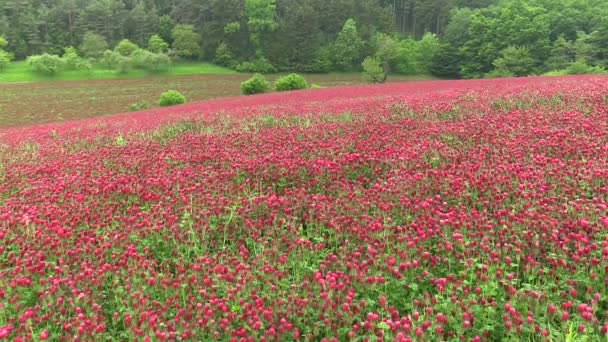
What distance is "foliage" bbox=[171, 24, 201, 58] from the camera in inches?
3120

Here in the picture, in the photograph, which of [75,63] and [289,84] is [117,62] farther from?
[289,84]

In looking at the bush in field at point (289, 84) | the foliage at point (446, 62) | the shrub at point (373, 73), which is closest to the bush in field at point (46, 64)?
the bush in field at point (289, 84)

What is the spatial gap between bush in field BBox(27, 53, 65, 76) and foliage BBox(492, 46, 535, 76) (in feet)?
213

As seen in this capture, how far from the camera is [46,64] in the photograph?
6150 centimetres


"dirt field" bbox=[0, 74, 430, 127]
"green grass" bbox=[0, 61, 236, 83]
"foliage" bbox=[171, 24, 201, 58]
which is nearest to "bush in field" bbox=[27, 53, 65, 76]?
"green grass" bbox=[0, 61, 236, 83]

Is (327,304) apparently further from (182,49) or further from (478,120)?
(182,49)

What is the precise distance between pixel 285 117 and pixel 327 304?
8.39m

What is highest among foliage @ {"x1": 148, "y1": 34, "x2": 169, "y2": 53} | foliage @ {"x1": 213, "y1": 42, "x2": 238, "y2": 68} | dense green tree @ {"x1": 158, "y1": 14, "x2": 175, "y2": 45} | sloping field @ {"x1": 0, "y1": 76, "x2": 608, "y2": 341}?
dense green tree @ {"x1": 158, "y1": 14, "x2": 175, "y2": 45}

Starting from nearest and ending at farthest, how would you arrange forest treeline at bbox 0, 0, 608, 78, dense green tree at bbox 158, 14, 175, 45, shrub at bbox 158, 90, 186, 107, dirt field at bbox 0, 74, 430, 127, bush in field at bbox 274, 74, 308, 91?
shrub at bbox 158, 90, 186, 107
bush in field at bbox 274, 74, 308, 91
dirt field at bbox 0, 74, 430, 127
forest treeline at bbox 0, 0, 608, 78
dense green tree at bbox 158, 14, 175, 45

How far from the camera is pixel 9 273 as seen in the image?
3.60 m

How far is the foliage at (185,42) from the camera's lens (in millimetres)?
79250

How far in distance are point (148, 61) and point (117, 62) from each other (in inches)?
186

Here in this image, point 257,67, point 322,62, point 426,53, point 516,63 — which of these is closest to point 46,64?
point 257,67

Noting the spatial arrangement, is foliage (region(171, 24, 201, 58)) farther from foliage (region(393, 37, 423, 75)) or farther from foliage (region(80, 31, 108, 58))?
foliage (region(393, 37, 423, 75))
